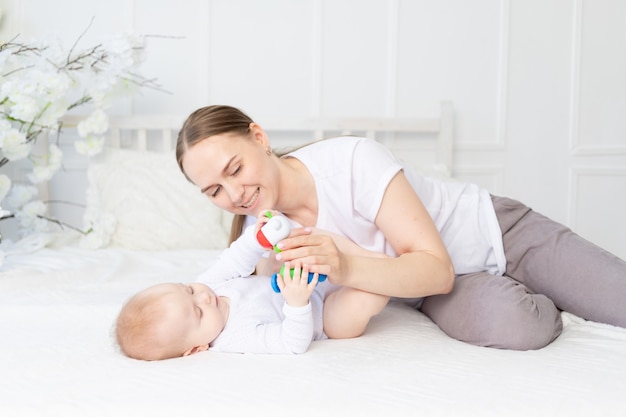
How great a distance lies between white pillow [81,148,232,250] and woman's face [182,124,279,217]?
1085 mm

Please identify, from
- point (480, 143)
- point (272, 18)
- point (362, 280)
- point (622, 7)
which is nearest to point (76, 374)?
point (362, 280)

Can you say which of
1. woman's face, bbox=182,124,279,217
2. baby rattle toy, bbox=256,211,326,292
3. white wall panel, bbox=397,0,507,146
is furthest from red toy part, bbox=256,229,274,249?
white wall panel, bbox=397,0,507,146

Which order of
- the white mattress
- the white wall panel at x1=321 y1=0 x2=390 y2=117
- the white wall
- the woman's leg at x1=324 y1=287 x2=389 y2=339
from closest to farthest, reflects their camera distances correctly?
1. the white mattress
2. the woman's leg at x1=324 y1=287 x2=389 y2=339
3. the white wall
4. the white wall panel at x1=321 y1=0 x2=390 y2=117

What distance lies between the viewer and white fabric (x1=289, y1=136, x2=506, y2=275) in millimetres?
1280

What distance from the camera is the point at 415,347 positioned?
1155 millimetres

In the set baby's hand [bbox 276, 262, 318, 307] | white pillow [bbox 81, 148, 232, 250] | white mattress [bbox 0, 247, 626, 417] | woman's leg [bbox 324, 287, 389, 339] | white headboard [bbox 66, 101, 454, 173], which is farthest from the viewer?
white headboard [bbox 66, 101, 454, 173]

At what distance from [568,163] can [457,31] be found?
81 centimetres

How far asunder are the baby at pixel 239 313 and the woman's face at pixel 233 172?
64mm

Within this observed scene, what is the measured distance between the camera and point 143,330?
1.07 meters

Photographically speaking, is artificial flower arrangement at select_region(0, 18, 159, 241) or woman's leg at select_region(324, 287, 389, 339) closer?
woman's leg at select_region(324, 287, 389, 339)

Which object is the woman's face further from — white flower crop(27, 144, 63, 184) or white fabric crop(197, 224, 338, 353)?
white flower crop(27, 144, 63, 184)

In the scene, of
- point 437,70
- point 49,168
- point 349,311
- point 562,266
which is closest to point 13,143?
point 49,168

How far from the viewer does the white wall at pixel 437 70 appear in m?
2.69

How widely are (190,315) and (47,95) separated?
129 cm
